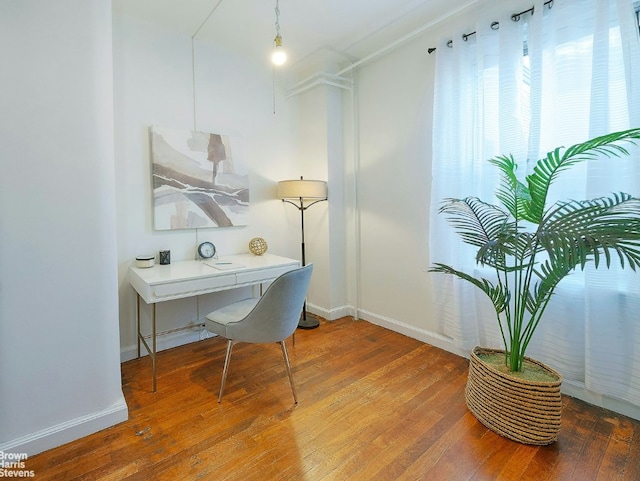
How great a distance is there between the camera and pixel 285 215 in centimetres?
355

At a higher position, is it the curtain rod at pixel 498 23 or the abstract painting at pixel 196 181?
the curtain rod at pixel 498 23

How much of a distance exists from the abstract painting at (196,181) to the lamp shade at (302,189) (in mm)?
416

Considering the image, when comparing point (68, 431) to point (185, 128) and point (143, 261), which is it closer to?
point (143, 261)

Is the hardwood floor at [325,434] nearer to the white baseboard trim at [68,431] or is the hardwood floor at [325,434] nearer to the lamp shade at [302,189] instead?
the white baseboard trim at [68,431]

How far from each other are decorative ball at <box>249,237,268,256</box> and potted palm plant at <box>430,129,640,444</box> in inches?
70.6

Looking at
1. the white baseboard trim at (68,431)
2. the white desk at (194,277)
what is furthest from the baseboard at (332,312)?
the white baseboard trim at (68,431)

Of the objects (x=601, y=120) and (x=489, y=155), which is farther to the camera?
(x=489, y=155)

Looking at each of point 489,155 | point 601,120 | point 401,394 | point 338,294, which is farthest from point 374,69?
point 401,394

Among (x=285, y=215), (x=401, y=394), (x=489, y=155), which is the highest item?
(x=489, y=155)

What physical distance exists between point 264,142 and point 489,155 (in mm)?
2146

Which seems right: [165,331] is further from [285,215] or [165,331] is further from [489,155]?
[489,155]

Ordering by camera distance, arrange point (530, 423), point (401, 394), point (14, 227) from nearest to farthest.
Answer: point (14, 227)
point (530, 423)
point (401, 394)

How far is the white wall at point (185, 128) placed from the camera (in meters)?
2.52

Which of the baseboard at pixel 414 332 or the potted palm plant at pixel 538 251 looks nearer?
the potted palm plant at pixel 538 251
